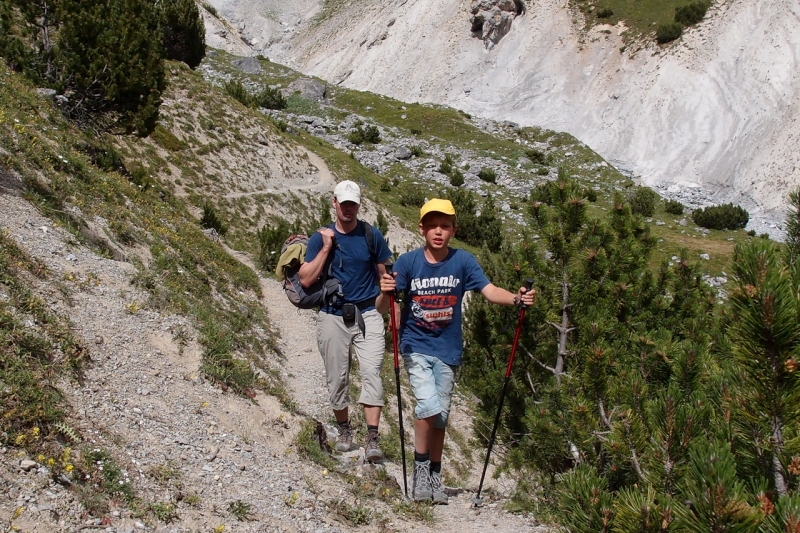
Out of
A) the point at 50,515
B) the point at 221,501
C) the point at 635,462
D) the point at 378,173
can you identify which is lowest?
the point at 378,173

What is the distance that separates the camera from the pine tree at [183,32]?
116ft

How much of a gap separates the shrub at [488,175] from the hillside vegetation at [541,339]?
17.7 meters

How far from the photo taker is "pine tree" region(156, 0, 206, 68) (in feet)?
116

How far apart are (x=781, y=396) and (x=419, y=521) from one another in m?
3.45

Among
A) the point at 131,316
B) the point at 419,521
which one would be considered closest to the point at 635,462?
the point at 419,521

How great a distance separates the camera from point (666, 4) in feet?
158

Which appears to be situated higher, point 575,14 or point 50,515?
point 575,14

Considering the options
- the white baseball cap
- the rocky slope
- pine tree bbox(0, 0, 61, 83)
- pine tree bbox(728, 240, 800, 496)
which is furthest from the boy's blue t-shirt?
the rocky slope

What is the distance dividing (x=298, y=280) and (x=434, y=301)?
4.93 feet

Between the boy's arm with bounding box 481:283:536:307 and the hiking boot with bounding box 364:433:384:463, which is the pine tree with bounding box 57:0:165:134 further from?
the boy's arm with bounding box 481:283:536:307

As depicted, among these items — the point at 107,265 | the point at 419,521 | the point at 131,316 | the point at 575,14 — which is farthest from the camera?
the point at 575,14

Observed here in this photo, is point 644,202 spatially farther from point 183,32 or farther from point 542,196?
point 183,32

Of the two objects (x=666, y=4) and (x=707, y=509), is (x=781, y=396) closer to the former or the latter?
(x=707, y=509)

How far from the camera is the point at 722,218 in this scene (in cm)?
3142
